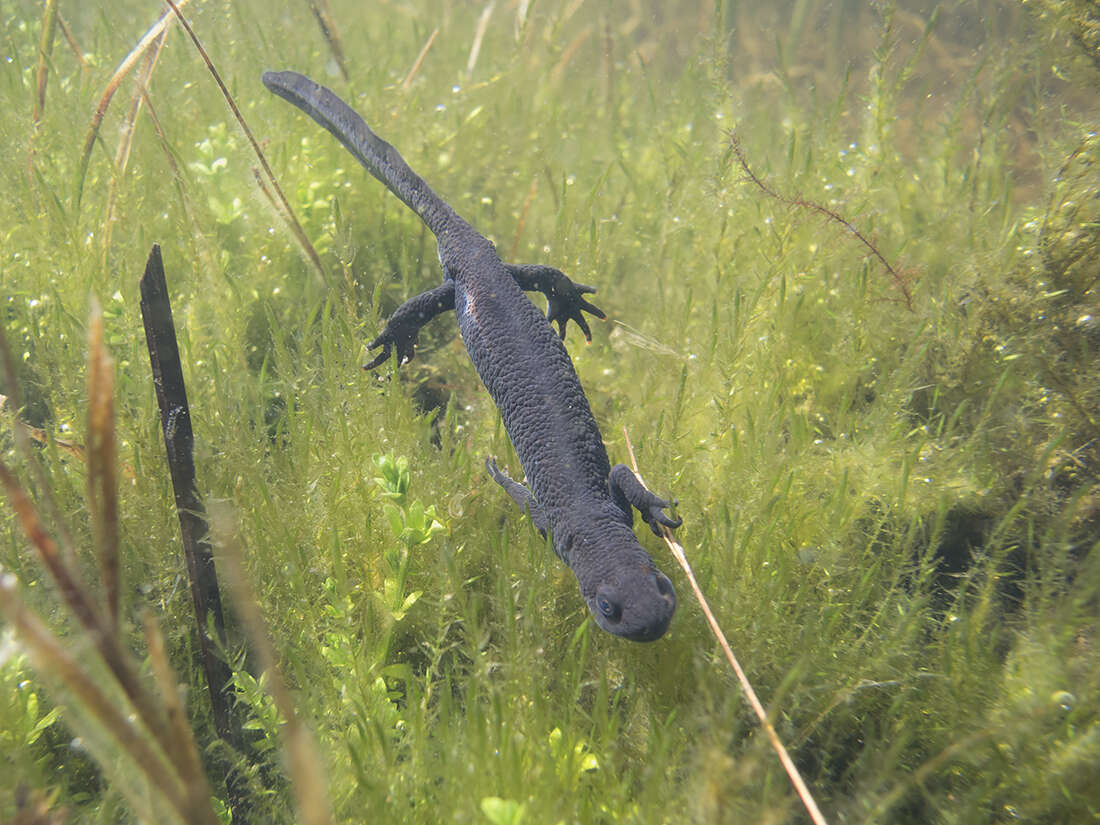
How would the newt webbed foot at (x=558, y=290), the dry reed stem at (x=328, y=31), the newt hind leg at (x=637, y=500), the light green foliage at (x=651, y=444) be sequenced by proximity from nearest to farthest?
1. the light green foliage at (x=651, y=444)
2. the newt hind leg at (x=637, y=500)
3. the newt webbed foot at (x=558, y=290)
4. the dry reed stem at (x=328, y=31)

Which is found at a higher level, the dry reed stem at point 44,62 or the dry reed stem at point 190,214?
the dry reed stem at point 44,62

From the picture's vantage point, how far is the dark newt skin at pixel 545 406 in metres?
2.68

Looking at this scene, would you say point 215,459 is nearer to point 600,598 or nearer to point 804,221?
point 600,598

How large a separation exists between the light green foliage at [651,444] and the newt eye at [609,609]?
0.54ft

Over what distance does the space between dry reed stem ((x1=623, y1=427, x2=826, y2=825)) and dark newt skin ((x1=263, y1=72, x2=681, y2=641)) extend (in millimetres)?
134

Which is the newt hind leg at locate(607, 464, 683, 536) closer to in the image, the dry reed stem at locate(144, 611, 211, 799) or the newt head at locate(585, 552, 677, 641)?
the newt head at locate(585, 552, 677, 641)

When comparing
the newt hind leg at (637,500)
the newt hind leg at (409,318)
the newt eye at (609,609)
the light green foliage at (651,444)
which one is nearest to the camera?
the light green foliage at (651,444)

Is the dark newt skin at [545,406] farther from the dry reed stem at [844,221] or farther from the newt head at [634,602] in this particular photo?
the dry reed stem at [844,221]

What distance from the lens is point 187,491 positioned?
2.79 meters

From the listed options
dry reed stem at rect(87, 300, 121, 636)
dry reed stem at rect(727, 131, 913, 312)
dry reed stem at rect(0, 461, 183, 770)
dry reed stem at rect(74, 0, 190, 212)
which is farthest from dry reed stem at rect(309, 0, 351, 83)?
dry reed stem at rect(0, 461, 183, 770)

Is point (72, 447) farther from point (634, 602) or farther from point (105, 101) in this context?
point (634, 602)

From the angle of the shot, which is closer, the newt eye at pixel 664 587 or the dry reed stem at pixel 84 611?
the dry reed stem at pixel 84 611

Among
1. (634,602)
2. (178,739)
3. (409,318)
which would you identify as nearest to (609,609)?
(634,602)

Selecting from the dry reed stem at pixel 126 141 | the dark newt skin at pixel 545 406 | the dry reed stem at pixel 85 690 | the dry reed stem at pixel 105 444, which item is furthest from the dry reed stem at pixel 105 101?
the dry reed stem at pixel 85 690
